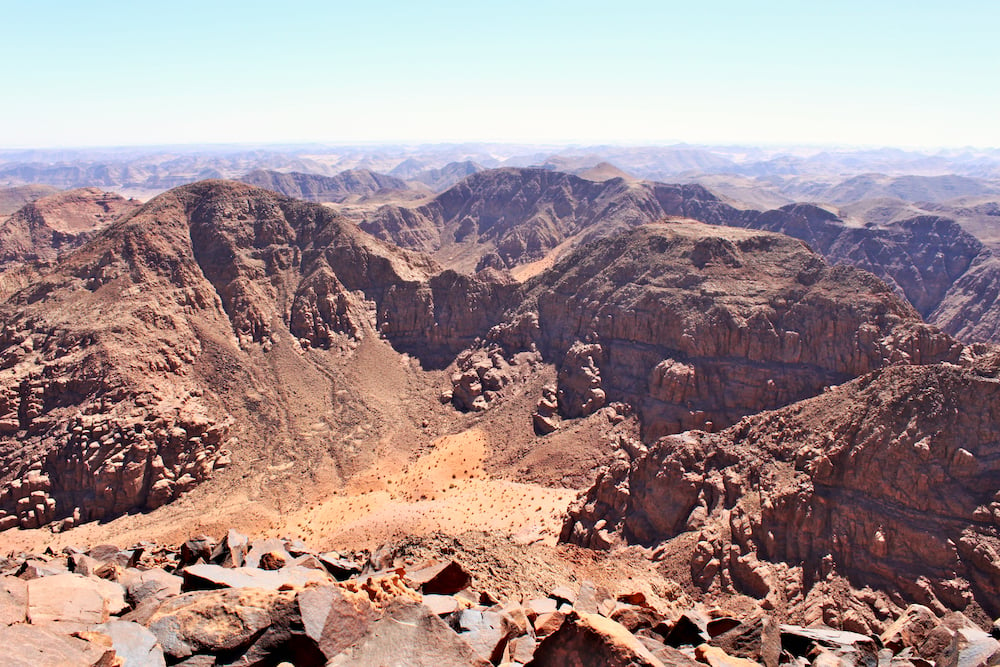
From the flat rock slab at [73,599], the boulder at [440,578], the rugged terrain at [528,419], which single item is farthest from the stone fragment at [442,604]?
the flat rock slab at [73,599]

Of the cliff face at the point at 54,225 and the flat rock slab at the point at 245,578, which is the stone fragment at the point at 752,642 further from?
the cliff face at the point at 54,225

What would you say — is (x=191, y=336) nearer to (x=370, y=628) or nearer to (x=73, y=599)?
(x=73, y=599)

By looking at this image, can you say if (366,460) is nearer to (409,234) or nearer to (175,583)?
(175,583)

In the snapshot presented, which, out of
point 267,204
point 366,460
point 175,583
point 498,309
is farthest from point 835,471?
point 267,204

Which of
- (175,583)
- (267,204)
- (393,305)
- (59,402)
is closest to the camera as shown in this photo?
(175,583)

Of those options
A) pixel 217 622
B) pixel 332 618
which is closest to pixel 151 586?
pixel 217 622

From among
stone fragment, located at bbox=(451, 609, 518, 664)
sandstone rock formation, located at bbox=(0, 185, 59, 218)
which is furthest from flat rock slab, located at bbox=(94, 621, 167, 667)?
sandstone rock formation, located at bbox=(0, 185, 59, 218)
